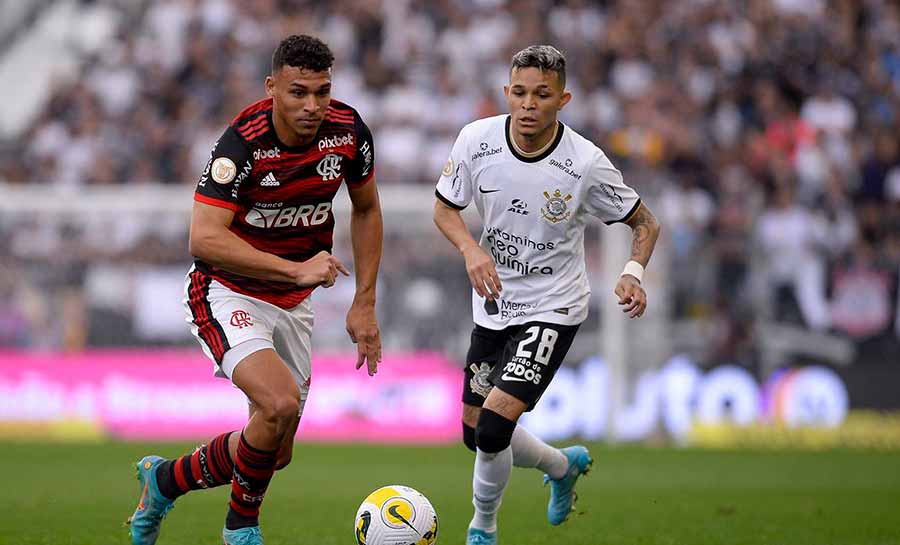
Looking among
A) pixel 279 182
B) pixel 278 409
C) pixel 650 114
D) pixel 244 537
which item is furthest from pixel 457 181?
pixel 650 114

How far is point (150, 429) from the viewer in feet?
53.9

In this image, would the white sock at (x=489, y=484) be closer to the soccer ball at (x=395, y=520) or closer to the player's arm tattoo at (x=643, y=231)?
the soccer ball at (x=395, y=520)

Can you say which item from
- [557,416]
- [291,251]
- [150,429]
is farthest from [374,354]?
[150,429]

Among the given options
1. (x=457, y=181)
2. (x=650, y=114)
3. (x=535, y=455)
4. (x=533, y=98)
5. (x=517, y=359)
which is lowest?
(x=535, y=455)

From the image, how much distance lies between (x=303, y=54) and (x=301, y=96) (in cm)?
20

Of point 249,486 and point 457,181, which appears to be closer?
point 249,486

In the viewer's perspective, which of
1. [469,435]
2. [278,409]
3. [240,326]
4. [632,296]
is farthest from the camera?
[469,435]

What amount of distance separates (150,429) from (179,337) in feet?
3.85

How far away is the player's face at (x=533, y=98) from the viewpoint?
23.5 feet

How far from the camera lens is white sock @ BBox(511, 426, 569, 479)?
25.1 ft

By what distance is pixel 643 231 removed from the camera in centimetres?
750

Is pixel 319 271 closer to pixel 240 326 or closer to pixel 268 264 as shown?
pixel 268 264

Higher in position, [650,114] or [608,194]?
[650,114]

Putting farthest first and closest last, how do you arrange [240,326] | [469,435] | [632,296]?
[469,435] < [632,296] < [240,326]
